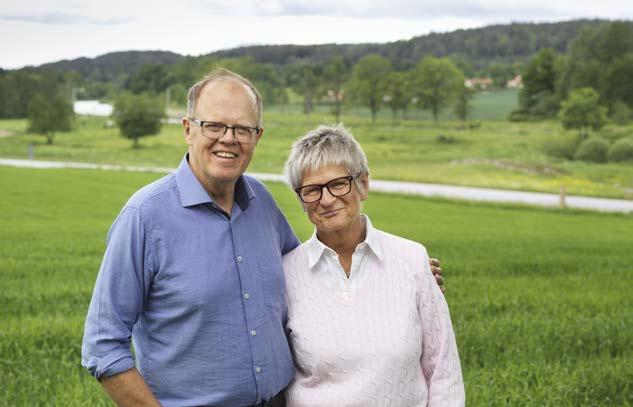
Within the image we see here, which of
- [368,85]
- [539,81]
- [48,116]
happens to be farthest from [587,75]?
[48,116]

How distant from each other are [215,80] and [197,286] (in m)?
0.79

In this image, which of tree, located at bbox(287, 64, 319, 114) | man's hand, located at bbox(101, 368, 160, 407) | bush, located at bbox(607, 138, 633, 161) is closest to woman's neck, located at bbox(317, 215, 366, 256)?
man's hand, located at bbox(101, 368, 160, 407)

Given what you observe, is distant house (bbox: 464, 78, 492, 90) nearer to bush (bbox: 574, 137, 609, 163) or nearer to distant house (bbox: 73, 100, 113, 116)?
distant house (bbox: 73, 100, 113, 116)

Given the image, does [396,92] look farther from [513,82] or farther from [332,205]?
[332,205]

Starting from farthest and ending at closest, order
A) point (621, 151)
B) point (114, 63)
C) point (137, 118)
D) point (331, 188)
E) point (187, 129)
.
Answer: point (114, 63) → point (137, 118) → point (621, 151) → point (331, 188) → point (187, 129)

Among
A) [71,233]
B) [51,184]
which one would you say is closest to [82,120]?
[51,184]

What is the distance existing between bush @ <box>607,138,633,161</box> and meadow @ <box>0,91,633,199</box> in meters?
4.01

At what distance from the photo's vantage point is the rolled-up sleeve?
10.0 ft

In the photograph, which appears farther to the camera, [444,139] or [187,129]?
[444,139]

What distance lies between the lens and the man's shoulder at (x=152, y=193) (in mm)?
3100

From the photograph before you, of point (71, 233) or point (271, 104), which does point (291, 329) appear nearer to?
point (71, 233)

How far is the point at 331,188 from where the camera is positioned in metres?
3.44

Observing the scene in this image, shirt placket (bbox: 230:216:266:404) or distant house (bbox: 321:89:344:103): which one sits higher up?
shirt placket (bbox: 230:216:266:404)

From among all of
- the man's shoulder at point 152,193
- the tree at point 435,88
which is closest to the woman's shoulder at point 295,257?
the man's shoulder at point 152,193
